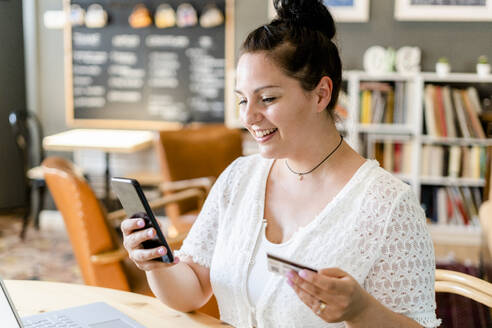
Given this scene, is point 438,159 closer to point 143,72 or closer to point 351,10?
point 351,10

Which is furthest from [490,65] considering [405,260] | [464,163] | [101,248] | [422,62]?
[405,260]

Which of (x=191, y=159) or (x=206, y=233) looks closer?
(x=206, y=233)

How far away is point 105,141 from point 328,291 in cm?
362

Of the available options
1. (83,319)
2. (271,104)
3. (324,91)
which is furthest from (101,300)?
(324,91)

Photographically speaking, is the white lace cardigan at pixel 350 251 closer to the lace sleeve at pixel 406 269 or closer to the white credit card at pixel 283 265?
the lace sleeve at pixel 406 269

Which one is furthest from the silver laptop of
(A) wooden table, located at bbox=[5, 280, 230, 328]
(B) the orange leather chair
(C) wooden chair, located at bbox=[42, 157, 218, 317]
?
(B) the orange leather chair

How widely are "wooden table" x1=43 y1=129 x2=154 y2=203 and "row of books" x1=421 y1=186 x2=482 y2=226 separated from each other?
216cm

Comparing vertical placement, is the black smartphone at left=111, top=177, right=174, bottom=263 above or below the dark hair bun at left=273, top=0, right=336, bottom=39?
below

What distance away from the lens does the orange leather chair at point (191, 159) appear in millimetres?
3314

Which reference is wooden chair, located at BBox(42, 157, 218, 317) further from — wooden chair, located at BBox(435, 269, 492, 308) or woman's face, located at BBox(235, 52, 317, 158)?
woman's face, located at BBox(235, 52, 317, 158)

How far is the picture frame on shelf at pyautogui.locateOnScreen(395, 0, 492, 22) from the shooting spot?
4180 millimetres

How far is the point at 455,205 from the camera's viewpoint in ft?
13.8

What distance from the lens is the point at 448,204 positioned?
4215 millimetres

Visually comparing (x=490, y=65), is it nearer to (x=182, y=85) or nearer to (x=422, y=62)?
(x=422, y=62)
